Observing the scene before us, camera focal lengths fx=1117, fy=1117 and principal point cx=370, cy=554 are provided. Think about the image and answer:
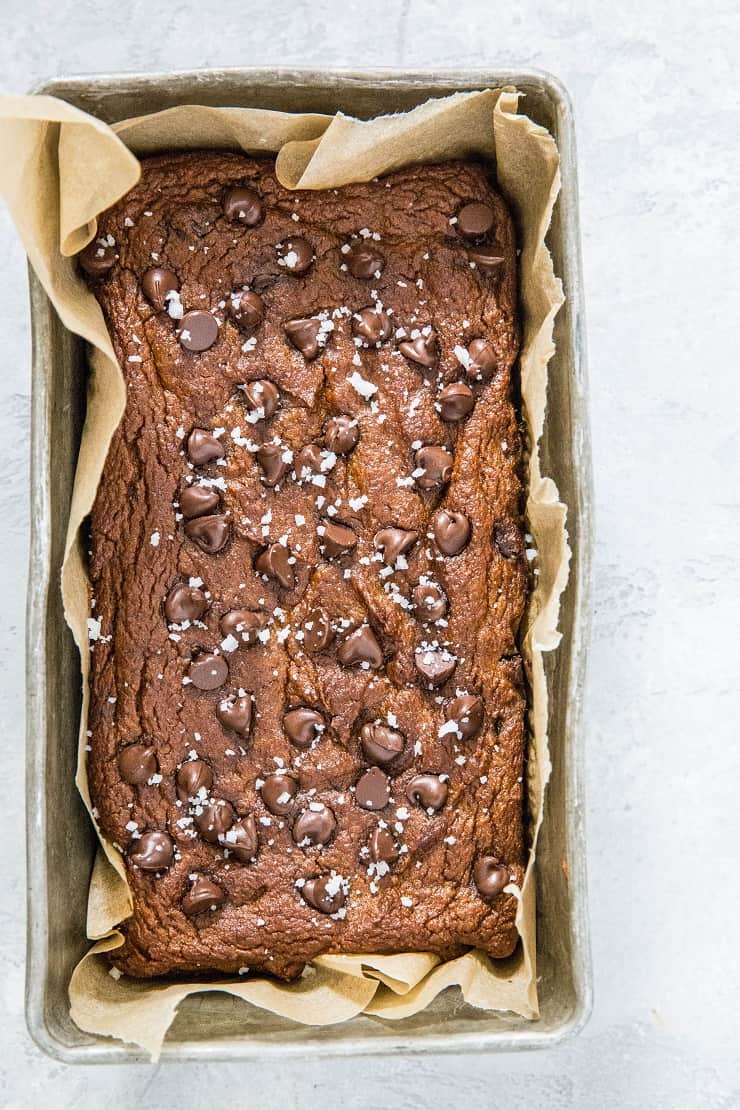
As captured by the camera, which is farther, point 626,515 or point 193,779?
point 626,515

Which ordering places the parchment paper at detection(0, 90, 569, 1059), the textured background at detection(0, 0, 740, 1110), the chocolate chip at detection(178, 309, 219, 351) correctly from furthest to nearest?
the textured background at detection(0, 0, 740, 1110), the chocolate chip at detection(178, 309, 219, 351), the parchment paper at detection(0, 90, 569, 1059)

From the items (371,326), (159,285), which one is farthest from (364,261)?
(159,285)

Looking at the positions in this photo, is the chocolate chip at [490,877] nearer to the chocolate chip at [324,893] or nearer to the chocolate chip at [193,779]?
the chocolate chip at [324,893]

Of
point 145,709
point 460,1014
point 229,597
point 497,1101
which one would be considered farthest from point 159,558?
point 497,1101

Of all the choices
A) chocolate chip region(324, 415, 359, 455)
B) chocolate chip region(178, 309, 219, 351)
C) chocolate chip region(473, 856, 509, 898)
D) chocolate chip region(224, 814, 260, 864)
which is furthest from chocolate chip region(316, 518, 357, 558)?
chocolate chip region(473, 856, 509, 898)

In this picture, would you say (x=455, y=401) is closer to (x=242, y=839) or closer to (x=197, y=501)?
(x=197, y=501)

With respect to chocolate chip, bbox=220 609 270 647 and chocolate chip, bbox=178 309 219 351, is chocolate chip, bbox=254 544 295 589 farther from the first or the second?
chocolate chip, bbox=178 309 219 351

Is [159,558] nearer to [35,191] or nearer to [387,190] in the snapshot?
[35,191]
